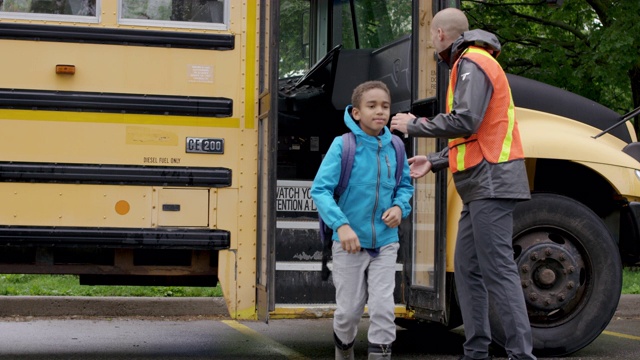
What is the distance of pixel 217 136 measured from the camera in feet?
17.2

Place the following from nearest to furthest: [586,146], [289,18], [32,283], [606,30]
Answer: [586,146] → [289,18] → [32,283] → [606,30]

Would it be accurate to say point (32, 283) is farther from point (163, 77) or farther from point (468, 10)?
point (468, 10)

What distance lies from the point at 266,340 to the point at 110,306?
139cm

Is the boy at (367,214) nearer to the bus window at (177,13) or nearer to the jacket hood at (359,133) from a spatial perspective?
the jacket hood at (359,133)

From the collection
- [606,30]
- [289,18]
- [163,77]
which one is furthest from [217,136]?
[606,30]

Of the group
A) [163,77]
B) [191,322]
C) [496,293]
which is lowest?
[191,322]

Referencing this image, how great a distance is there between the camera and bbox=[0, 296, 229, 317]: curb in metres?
7.26

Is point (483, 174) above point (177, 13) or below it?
below

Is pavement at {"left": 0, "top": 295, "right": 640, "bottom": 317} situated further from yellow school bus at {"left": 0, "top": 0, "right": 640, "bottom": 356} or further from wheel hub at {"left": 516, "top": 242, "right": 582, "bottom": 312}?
wheel hub at {"left": 516, "top": 242, "right": 582, "bottom": 312}

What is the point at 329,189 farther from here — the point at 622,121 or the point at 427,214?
the point at 622,121

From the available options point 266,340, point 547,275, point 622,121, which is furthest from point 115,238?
point 622,121

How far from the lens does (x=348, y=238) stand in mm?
4172

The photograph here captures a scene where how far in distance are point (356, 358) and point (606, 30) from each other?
813 cm

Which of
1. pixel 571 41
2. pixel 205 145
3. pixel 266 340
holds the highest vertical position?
pixel 571 41
